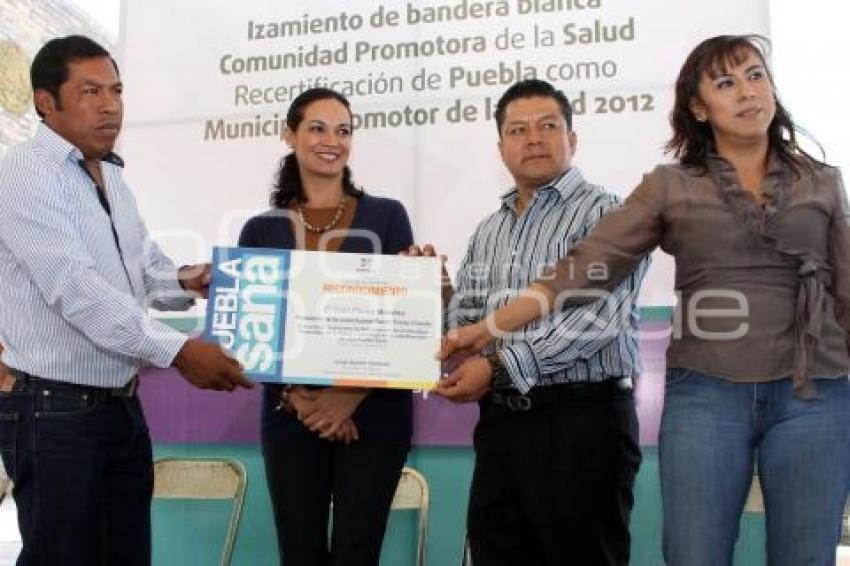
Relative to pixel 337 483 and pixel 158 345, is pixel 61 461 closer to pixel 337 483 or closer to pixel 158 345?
pixel 158 345

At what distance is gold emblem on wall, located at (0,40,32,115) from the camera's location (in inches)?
230

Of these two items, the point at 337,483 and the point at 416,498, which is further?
the point at 416,498

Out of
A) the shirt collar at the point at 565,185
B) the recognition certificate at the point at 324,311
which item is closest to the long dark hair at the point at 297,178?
the recognition certificate at the point at 324,311

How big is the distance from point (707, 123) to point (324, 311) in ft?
3.85

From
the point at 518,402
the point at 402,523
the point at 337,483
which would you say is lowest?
the point at 402,523

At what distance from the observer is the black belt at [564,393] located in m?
2.22

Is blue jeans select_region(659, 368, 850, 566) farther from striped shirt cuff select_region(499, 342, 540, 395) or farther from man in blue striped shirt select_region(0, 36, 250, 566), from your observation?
man in blue striped shirt select_region(0, 36, 250, 566)

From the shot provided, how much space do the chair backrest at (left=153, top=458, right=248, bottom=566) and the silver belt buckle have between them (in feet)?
5.15

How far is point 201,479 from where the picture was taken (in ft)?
11.4

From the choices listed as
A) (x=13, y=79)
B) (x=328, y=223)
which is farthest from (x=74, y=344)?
(x=13, y=79)

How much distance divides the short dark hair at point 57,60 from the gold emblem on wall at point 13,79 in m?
3.81

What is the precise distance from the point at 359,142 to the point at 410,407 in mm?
1589

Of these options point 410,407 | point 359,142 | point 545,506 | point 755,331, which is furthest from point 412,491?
point 755,331

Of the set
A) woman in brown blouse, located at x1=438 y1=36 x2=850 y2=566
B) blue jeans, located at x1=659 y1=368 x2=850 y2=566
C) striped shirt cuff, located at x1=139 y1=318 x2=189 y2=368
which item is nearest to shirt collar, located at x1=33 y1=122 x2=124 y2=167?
striped shirt cuff, located at x1=139 y1=318 x2=189 y2=368
